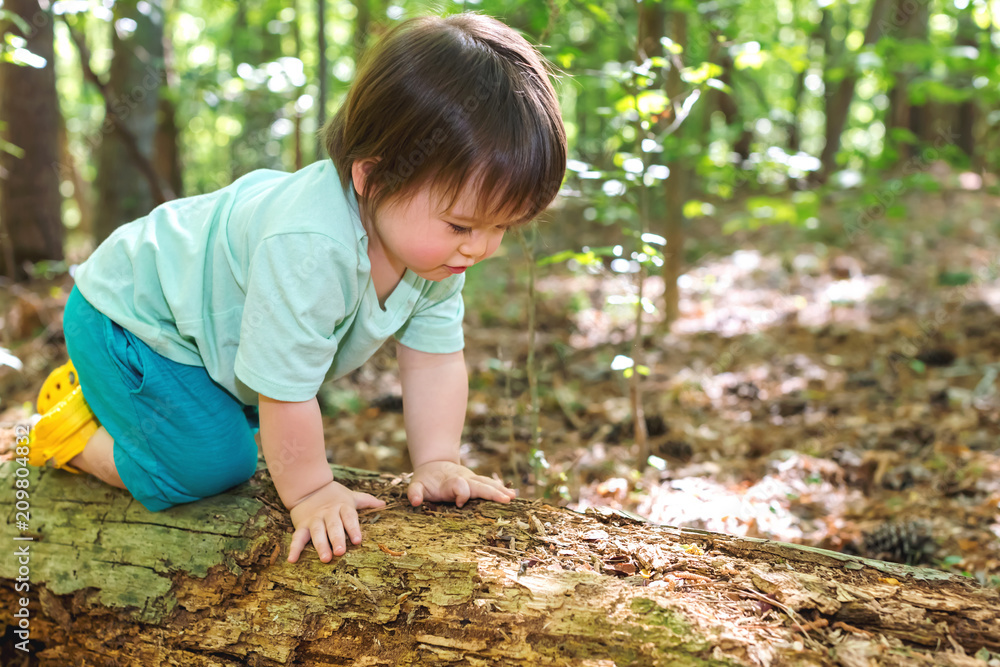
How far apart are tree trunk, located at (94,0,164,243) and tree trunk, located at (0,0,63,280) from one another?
41 cm

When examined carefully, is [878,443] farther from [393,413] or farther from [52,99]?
[52,99]

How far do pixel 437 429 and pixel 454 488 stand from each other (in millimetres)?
244

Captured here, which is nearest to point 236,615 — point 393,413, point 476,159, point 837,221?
point 476,159

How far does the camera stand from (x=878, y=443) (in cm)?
294

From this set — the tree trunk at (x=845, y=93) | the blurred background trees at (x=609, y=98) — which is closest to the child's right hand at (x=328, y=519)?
the blurred background trees at (x=609, y=98)

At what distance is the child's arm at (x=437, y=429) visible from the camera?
169 cm

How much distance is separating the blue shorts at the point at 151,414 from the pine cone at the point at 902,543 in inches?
75.7

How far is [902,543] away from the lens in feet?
6.81

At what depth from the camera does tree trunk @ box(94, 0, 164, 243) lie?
514cm

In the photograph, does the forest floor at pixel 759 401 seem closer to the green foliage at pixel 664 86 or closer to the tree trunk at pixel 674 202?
the tree trunk at pixel 674 202

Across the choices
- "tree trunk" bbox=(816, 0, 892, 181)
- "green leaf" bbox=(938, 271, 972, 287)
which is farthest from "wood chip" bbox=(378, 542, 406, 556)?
"green leaf" bbox=(938, 271, 972, 287)

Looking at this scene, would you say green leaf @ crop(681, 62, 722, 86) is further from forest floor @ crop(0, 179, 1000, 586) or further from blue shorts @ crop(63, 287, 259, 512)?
blue shorts @ crop(63, 287, 259, 512)

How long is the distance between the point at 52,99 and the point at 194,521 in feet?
20.0

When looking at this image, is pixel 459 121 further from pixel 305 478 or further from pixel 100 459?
pixel 100 459
